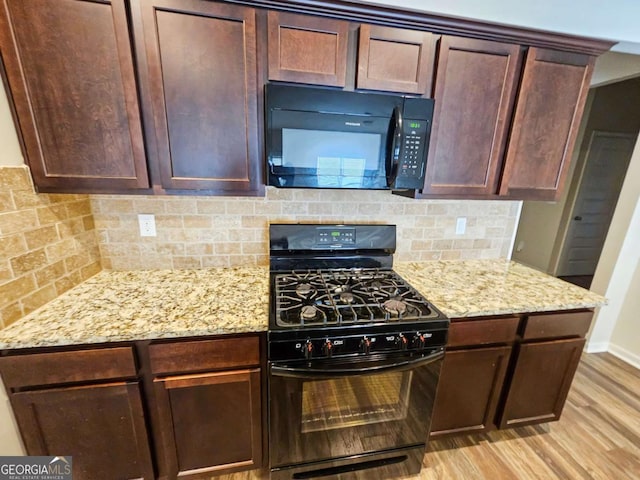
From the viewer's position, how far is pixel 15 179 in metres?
1.10

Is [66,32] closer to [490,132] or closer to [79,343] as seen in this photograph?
[79,343]

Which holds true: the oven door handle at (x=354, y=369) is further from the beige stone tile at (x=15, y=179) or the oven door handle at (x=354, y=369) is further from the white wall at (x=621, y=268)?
the white wall at (x=621, y=268)

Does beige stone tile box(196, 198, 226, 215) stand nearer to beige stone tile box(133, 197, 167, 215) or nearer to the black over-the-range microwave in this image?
beige stone tile box(133, 197, 167, 215)

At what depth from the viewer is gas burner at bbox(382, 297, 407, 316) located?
1229 mm

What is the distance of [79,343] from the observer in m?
1.04

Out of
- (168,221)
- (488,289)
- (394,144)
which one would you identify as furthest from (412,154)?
(168,221)

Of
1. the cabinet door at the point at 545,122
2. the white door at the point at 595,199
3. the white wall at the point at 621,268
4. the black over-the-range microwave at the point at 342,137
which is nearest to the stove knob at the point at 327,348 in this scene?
the black over-the-range microwave at the point at 342,137

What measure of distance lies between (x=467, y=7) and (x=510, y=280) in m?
→ 1.50

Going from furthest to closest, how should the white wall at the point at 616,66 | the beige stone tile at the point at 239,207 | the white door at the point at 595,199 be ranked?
the white door at the point at 595,199 → the white wall at the point at 616,66 → the beige stone tile at the point at 239,207

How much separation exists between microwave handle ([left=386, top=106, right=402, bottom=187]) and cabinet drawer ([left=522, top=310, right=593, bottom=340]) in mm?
1058

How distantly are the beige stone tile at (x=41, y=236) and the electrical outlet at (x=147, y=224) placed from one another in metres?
0.35

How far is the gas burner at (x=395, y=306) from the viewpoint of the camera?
123 centimetres

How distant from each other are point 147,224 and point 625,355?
4039 millimetres

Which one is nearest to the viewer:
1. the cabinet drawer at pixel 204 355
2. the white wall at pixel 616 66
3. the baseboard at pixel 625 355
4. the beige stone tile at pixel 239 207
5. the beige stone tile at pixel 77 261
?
the cabinet drawer at pixel 204 355
